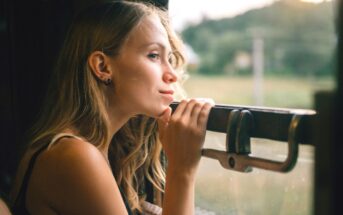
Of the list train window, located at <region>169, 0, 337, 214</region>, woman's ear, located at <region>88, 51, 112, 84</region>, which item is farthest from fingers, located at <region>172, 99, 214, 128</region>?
woman's ear, located at <region>88, 51, 112, 84</region>

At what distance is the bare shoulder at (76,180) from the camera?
1066 millimetres

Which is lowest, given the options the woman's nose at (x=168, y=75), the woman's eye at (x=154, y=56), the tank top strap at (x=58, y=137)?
the tank top strap at (x=58, y=137)

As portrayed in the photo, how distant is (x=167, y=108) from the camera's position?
3.91 feet

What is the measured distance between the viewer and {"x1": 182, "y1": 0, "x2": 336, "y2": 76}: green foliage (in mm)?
955

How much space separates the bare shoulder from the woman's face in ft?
0.64

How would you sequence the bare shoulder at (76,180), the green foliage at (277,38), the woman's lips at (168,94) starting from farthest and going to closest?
1. the woman's lips at (168,94)
2. the bare shoulder at (76,180)
3. the green foliage at (277,38)

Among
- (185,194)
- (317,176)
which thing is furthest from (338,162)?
(185,194)

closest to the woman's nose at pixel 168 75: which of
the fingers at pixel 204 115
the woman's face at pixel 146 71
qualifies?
the woman's face at pixel 146 71

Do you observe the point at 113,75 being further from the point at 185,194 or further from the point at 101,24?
the point at 185,194

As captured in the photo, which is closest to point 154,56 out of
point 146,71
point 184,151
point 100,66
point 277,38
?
point 146,71

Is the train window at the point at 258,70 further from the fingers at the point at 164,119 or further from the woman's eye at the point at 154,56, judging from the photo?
the woman's eye at the point at 154,56

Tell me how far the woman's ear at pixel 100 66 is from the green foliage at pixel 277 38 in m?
0.48

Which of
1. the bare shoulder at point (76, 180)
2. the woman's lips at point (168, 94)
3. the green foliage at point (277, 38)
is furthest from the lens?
the woman's lips at point (168, 94)

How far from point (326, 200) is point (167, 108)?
1.98 feet
